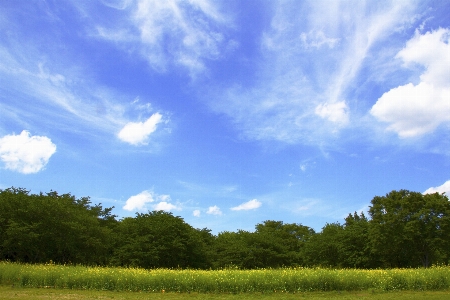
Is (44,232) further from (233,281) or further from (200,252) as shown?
(233,281)

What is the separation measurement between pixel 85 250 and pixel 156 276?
77.0 ft

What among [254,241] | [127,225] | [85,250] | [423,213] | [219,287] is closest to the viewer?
[219,287]

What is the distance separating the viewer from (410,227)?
4328cm

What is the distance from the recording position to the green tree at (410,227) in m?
43.3

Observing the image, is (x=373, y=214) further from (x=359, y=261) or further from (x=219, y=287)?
(x=219, y=287)

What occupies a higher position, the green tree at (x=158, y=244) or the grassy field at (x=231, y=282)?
the green tree at (x=158, y=244)

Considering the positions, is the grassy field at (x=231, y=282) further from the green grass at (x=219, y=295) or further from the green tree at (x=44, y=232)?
the green tree at (x=44, y=232)

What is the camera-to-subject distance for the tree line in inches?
1459

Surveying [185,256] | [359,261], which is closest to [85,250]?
[185,256]

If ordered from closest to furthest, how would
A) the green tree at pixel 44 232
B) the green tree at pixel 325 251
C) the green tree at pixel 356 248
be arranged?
the green tree at pixel 44 232 → the green tree at pixel 356 248 → the green tree at pixel 325 251

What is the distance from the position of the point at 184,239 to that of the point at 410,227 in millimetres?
26874

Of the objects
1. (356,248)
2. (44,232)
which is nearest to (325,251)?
(356,248)

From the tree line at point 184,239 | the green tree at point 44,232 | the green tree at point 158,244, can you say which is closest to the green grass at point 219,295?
the green tree at point 44,232

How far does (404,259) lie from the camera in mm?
49281
